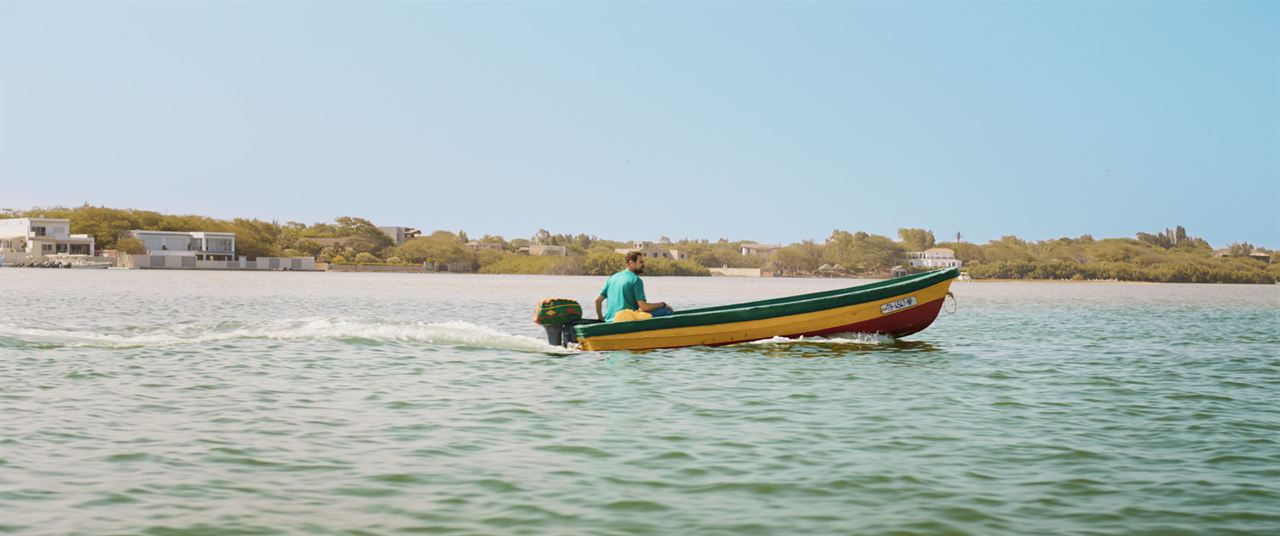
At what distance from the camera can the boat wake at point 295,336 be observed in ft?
63.1

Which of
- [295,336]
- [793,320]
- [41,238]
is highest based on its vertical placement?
[41,238]

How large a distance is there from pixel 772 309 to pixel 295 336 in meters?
9.28

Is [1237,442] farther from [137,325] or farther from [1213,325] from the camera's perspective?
[1213,325]

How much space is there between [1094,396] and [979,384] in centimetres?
162

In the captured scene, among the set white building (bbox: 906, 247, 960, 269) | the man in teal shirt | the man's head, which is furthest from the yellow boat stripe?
white building (bbox: 906, 247, 960, 269)

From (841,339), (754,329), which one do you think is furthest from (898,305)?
(754,329)

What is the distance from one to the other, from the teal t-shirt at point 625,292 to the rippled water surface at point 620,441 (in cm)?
86

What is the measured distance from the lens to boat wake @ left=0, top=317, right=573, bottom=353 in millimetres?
19234

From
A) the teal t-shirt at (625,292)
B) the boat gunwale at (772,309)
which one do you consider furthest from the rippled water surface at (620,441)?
the teal t-shirt at (625,292)

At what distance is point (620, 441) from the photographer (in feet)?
32.4

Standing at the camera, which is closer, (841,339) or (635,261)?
(635,261)

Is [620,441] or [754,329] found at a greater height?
[754,329]

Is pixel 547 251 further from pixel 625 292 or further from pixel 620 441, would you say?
pixel 620 441

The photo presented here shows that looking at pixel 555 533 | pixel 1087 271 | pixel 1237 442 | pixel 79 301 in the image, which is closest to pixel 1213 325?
pixel 1237 442
